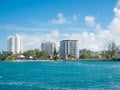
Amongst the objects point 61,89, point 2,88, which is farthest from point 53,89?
point 2,88

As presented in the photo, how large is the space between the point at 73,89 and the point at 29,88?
8153mm

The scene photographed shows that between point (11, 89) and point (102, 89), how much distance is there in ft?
52.8

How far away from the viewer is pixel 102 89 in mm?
53562

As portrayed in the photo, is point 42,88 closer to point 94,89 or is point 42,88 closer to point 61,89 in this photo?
point 61,89

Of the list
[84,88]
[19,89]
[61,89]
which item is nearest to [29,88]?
[19,89]

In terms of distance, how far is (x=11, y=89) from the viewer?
5319 centimetres

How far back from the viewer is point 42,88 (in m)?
55.0

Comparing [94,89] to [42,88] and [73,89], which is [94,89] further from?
A: [42,88]

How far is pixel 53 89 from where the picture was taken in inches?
2105

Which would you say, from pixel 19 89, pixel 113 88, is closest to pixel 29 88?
pixel 19 89

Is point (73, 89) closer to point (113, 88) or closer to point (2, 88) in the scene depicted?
point (113, 88)

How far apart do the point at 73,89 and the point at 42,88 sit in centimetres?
580

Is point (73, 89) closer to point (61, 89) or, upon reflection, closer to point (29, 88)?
point (61, 89)

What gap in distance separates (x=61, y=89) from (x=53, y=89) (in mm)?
1450
